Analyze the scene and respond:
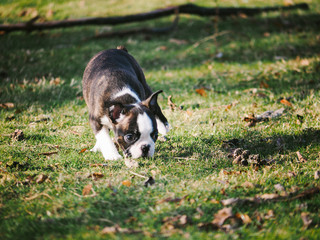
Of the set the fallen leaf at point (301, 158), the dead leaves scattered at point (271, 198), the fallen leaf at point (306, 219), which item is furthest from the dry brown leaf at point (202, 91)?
the fallen leaf at point (306, 219)

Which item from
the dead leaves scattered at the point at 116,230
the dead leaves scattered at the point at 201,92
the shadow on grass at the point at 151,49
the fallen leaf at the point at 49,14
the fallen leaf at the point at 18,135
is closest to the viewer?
the dead leaves scattered at the point at 116,230

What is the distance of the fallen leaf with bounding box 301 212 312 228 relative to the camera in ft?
8.85

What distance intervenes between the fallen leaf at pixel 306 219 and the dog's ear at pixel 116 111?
6.98 feet

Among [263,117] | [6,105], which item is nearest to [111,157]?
[263,117]

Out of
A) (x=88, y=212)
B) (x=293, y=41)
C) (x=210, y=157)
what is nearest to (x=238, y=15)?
(x=293, y=41)

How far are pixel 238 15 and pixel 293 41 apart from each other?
8.17ft

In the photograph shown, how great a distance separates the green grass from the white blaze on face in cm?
19

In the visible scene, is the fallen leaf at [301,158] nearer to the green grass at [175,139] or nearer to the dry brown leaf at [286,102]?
the green grass at [175,139]

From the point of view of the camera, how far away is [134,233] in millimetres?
2572

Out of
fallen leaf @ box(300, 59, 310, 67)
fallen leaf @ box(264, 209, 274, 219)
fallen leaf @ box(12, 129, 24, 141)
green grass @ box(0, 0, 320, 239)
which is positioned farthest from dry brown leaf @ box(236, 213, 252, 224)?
fallen leaf @ box(300, 59, 310, 67)

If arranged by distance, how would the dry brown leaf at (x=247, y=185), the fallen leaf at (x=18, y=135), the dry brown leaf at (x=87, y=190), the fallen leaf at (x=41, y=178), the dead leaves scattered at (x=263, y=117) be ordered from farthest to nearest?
the dead leaves scattered at (x=263, y=117) < the fallen leaf at (x=18, y=135) < the fallen leaf at (x=41, y=178) < the dry brown leaf at (x=247, y=185) < the dry brown leaf at (x=87, y=190)

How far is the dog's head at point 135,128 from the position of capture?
3762 millimetres

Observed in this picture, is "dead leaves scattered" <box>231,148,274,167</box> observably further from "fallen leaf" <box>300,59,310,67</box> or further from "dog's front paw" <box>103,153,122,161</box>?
"fallen leaf" <box>300,59,310,67</box>

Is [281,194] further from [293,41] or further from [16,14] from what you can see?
[16,14]
